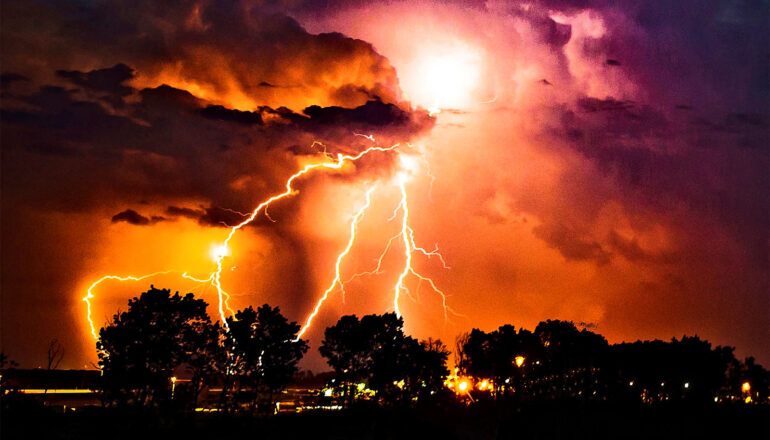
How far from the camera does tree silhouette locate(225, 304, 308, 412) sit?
106 feet

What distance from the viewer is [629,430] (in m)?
27.3

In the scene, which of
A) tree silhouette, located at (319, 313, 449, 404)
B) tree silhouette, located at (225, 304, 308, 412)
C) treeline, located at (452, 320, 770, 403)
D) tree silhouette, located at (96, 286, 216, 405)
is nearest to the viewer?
tree silhouette, located at (96, 286, 216, 405)

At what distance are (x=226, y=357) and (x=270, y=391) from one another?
2.74 metres

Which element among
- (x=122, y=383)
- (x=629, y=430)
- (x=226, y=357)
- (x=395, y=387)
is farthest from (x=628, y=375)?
(x=122, y=383)

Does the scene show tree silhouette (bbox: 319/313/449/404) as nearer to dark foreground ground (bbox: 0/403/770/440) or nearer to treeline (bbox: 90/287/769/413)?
treeline (bbox: 90/287/769/413)

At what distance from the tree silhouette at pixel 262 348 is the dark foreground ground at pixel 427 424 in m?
3.28

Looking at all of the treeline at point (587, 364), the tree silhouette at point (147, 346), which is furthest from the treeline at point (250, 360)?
the treeline at point (587, 364)

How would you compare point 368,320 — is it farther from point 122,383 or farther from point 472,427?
point 122,383

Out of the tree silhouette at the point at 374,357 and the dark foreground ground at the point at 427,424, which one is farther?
the tree silhouette at the point at 374,357

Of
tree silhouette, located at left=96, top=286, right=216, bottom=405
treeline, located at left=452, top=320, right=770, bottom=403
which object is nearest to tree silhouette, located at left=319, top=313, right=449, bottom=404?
tree silhouette, located at left=96, top=286, right=216, bottom=405

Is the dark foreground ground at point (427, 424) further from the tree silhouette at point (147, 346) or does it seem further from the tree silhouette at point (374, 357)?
the tree silhouette at point (374, 357)

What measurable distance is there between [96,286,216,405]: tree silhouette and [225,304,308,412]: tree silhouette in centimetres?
227

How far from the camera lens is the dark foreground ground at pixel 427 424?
24.8 metres

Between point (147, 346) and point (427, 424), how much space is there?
12232mm
